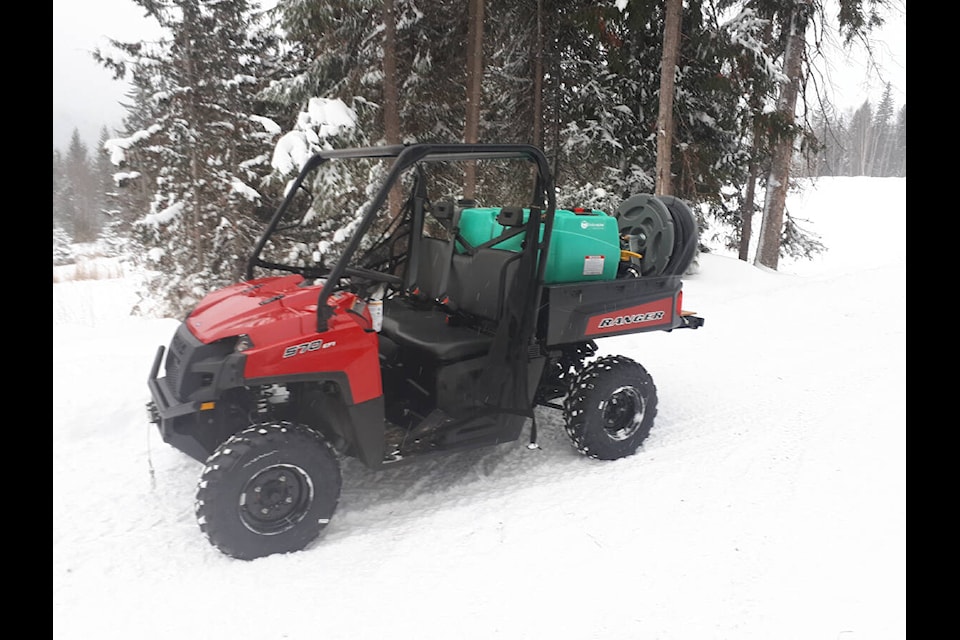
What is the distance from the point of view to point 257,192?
537 inches

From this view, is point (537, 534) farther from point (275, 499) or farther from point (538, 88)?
point (538, 88)

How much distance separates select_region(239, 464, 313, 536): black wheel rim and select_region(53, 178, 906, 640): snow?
173 millimetres

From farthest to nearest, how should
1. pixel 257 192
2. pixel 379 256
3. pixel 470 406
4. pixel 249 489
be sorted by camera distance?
pixel 257 192
pixel 379 256
pixel 470 406
pixel 249 489

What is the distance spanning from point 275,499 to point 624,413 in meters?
2.34

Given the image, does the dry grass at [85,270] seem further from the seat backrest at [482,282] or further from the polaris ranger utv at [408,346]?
the seat backrest at [482,282]

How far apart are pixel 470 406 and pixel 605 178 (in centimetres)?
903

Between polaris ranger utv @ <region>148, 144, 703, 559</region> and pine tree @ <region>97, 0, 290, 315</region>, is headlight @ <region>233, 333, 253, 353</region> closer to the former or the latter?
polaris ranger utv @ <region>148, 144, 703, 559</region>

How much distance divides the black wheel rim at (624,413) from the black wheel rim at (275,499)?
2.03 metres

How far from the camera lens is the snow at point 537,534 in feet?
8.05

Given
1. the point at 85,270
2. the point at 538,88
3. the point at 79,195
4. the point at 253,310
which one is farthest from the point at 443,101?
the point at 253,310

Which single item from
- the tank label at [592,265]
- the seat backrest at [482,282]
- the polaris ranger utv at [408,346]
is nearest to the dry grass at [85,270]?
the polaris ranger utv at [408,346]

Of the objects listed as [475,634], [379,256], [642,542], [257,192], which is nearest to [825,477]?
[642,542]

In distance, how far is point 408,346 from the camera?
12.0 feet
